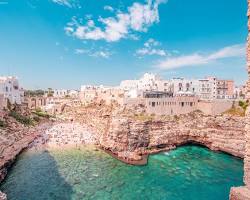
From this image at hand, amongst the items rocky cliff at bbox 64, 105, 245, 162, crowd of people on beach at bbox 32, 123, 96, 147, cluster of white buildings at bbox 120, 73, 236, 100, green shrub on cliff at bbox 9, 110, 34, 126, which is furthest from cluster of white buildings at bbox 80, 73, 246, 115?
green shrub on cliff at bbox 9, 110, 34, 126

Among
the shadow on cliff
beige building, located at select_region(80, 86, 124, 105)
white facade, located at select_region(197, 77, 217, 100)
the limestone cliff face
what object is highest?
white facade, located at select_region(197, 77, 217, 100)

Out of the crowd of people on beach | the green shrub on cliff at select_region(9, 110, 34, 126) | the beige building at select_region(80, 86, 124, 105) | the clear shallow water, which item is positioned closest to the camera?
the clear shallow water

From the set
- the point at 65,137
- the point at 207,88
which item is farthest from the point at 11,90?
the point at 207,88

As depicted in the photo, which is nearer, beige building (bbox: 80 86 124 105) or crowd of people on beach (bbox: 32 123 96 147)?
crowd of people on beach (bbox: 32 123 96 147)

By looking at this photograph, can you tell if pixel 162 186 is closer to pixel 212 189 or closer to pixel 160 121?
pixel 212 189

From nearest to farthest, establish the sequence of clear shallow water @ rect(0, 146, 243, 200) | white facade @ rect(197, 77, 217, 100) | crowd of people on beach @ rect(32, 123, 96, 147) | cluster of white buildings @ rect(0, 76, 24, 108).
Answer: clear shallow water @ rect(0, 146, 243, 200) → crowd of people on beach @ rect(32, 123, 96, 147) → cluster of white buildings @ rect(0, 76, 24, 108) → white facade @ rect(197, 77, 217, 100)

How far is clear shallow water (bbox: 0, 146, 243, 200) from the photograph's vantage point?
2801cm

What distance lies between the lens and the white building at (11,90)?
6506cm

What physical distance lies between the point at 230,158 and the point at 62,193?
3054 centimetres

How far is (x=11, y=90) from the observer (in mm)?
68125

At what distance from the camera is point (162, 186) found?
3042 cm

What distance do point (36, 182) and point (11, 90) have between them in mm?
44788

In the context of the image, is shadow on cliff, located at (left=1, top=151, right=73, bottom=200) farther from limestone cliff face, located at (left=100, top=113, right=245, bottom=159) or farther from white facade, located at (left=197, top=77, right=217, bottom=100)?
white facade, located at (left=197, top=77, right=217, bottom=100)

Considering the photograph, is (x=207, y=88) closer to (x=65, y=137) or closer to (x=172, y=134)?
(x=172, y=134)
